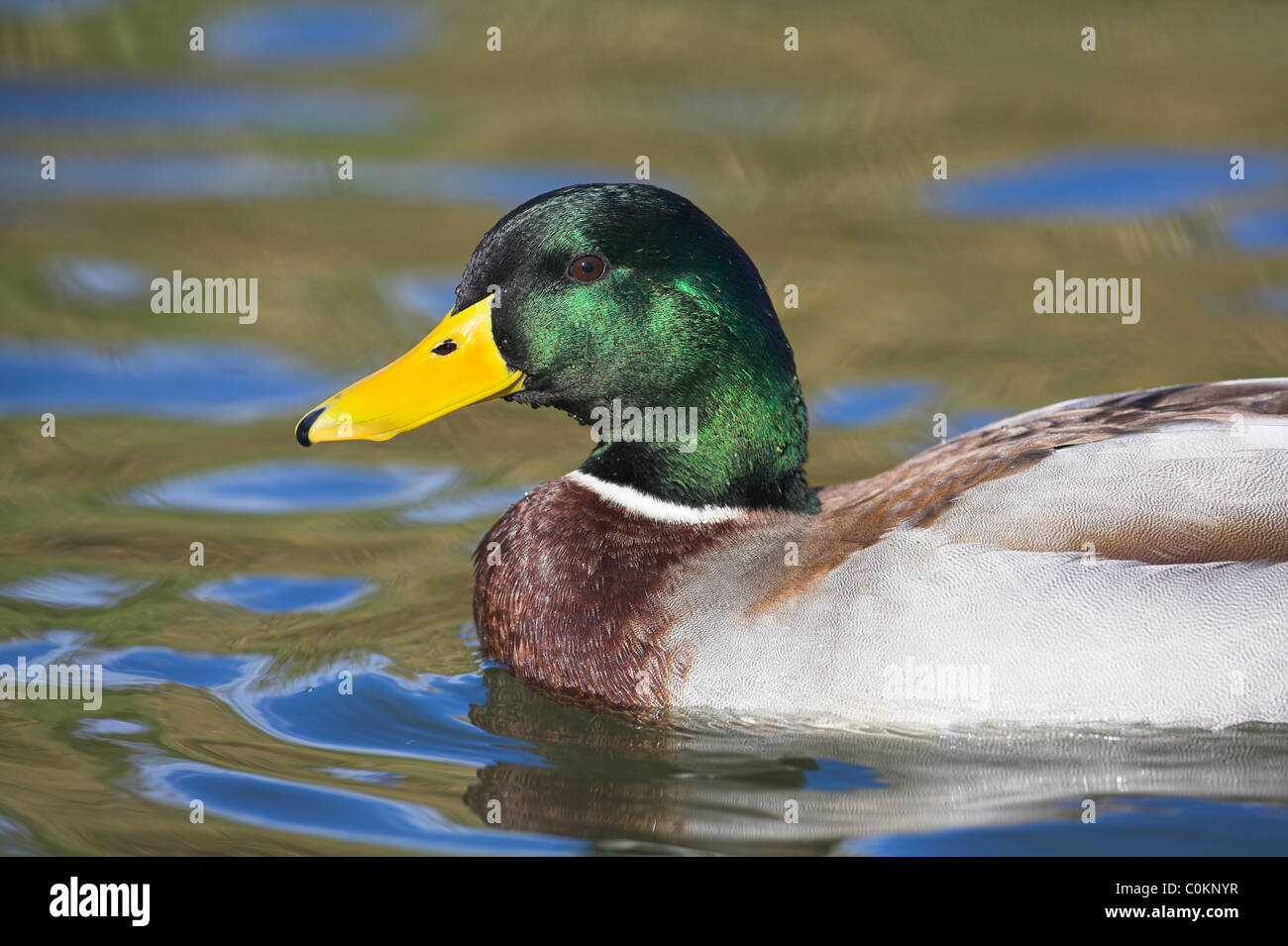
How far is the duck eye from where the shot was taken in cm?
582

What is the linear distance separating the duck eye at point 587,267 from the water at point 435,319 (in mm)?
1390

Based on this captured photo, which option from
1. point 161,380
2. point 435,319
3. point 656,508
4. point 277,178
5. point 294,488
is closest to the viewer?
point 656,508

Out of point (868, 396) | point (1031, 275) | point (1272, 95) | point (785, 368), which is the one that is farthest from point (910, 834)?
point (1272, 95)

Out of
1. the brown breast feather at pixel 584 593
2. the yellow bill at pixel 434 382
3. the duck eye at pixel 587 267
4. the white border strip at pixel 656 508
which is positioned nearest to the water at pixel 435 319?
the brown breast feather at pixel 584 593

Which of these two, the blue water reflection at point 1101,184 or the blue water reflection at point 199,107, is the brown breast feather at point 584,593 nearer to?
the blue water reflection at point 1101,184

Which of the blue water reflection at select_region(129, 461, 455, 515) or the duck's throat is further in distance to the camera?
the blue water reflection at select_region(129, 461, 455, 515)

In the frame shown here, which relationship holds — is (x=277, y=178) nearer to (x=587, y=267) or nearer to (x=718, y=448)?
(x=587, y=267)

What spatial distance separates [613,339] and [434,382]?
585mm

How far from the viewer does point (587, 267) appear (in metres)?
5.83

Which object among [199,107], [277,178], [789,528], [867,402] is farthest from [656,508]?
[199,107]

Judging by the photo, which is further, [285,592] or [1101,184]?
[1101,184]

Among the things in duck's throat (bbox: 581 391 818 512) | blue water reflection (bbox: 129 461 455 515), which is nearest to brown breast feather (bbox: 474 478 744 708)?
duck's throat (bbox: 581 391 818 512)

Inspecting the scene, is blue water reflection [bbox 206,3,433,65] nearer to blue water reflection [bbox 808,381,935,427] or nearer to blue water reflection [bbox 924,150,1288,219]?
blue water reflection [bbox 924,150,1288,219]

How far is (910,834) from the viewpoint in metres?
5.13
